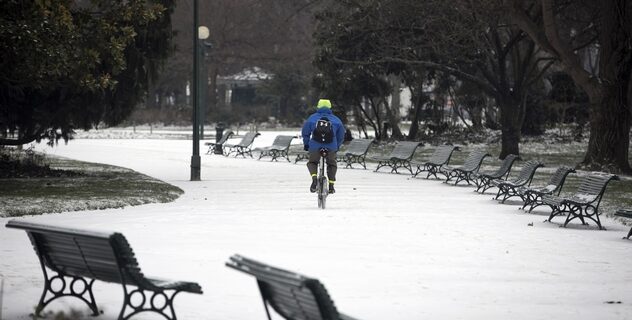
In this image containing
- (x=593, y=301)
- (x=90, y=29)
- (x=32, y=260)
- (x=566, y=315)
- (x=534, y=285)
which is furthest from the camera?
(x=90, y=29)

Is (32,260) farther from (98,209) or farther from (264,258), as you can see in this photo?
(98,209)

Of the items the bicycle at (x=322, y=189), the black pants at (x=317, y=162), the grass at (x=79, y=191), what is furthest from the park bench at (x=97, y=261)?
the black pants at (x=317, y=162)

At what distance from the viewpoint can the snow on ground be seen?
33.1 ft

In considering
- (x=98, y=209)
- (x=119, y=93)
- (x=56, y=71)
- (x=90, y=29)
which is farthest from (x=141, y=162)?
(x=98, y=209)

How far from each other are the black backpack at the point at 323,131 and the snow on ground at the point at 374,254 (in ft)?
4.00

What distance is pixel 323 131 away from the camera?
20438mm

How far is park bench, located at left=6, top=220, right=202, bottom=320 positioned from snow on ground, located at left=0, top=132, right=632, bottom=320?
43cm

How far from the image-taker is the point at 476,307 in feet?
32.9

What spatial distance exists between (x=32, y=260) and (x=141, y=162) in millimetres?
23638

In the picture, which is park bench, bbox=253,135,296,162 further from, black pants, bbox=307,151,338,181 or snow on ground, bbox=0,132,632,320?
black pants, bbox=307,151,338,181

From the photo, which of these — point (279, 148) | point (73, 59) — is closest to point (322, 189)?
point (73, 59)

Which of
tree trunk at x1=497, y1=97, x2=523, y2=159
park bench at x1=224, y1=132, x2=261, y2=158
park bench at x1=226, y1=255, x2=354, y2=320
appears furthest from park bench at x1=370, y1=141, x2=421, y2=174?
park bench at x1=226, y1=255, x2=354, y2=320

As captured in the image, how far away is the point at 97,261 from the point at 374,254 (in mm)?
5376

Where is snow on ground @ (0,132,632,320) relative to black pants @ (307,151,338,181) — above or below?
below
